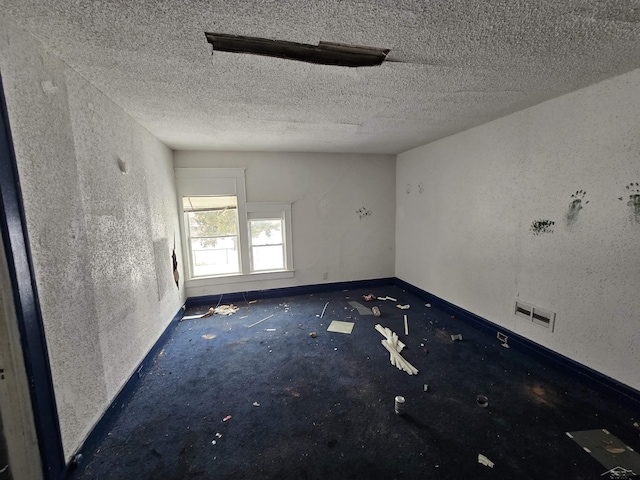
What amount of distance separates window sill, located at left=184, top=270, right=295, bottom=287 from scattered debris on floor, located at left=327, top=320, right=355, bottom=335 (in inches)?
51.1

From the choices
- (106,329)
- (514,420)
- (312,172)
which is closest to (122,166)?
(106,329)

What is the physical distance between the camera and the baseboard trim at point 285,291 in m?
4.01

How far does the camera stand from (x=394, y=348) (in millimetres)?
2678

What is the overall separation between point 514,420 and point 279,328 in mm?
2293

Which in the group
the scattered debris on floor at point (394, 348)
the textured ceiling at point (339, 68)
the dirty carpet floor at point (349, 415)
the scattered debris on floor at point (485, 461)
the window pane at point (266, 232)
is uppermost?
the textured ceiling at point (339, 68)

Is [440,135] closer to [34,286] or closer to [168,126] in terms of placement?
[168,126]

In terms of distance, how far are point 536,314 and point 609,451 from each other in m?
1.10

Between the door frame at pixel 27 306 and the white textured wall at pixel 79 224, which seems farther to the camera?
the white textured wall at pixel 79 224

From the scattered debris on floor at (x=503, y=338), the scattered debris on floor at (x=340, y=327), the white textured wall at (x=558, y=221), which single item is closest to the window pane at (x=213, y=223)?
the scattered debris on floor at (x=340, y=327)

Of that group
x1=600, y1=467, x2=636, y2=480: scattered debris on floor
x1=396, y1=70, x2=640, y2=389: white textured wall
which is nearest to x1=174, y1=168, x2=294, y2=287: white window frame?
x1=396, y1=70, x2=640, y2=389: white textured wall

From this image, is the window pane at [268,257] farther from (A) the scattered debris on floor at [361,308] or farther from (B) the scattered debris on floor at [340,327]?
(B) the scattered debris on floor at [340,327]

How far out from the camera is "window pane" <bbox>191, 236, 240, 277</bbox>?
4.02 meters

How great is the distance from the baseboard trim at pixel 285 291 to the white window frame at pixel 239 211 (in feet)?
0.69

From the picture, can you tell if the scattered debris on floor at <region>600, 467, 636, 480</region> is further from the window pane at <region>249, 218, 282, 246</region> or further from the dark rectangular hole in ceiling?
the window pane at <region>249, 218, 282, 246</region>
